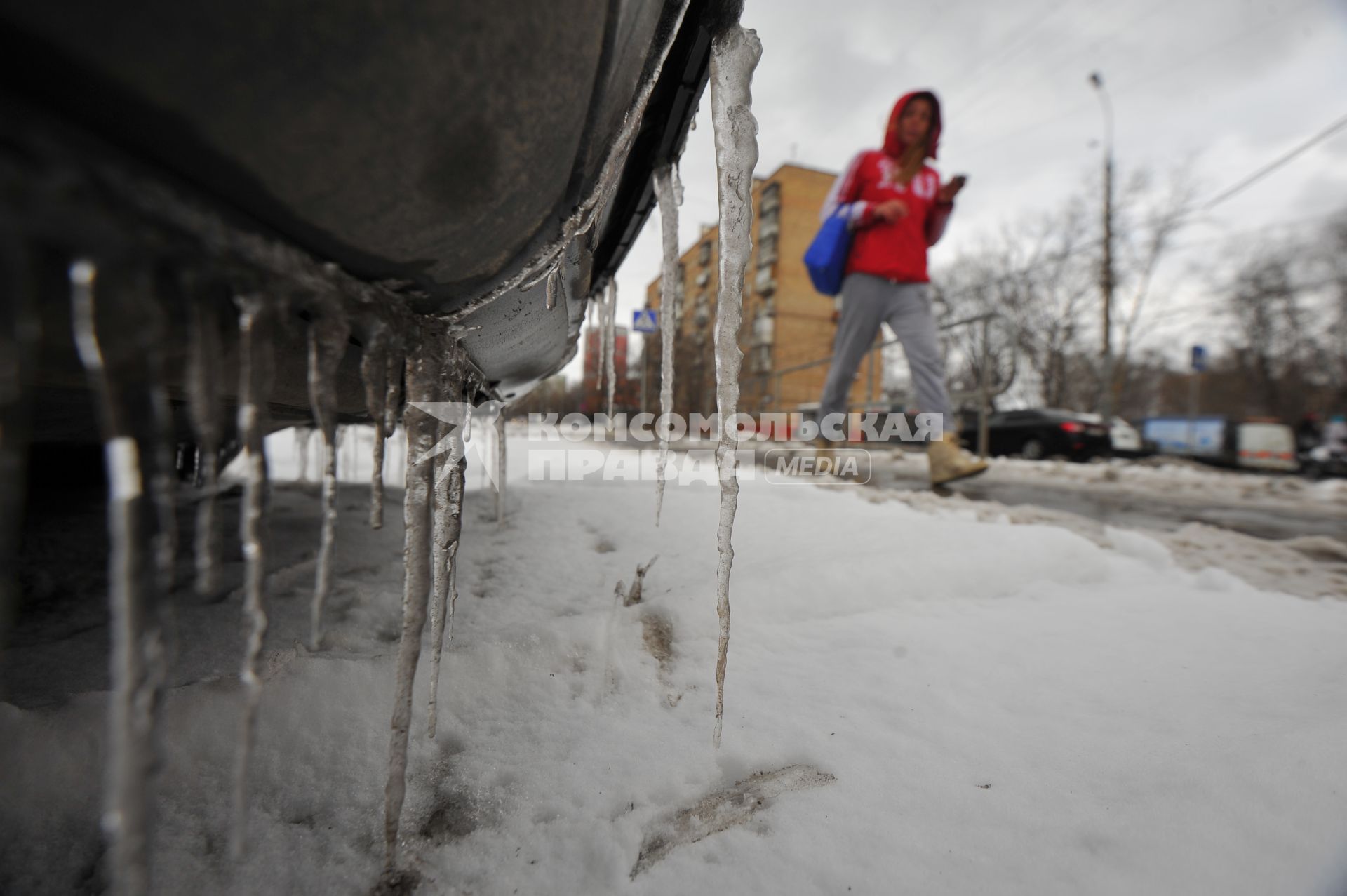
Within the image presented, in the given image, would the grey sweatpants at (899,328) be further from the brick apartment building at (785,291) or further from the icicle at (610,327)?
the brick apartment building at (785,291)

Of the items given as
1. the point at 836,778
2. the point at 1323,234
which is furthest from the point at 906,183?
the point at 1323,234

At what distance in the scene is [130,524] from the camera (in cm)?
36

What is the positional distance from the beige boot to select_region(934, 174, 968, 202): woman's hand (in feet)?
4.25

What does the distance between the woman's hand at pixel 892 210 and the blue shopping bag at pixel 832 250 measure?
7.6 inches

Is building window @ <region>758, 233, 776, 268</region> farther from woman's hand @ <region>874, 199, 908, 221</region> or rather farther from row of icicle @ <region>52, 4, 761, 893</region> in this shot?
row of icicle @ <region>52, 4, 761, 893</region>

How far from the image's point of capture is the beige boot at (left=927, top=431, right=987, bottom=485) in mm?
3141

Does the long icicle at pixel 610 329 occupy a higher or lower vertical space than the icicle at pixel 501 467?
higher

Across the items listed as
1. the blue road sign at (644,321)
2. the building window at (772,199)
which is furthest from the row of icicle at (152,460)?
the building window at (772,199)

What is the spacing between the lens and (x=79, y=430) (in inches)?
41.9

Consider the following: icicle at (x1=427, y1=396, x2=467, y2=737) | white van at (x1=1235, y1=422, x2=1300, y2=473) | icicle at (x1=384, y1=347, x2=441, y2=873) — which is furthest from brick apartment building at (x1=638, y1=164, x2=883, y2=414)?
icicle at (x1=384, y1=347, x2=441, y2=873)

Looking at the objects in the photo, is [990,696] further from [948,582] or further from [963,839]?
[948,582]

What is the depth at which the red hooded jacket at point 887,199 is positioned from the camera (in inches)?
115

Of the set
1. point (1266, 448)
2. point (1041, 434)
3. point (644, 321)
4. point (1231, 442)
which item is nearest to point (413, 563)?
point (1041, 434)

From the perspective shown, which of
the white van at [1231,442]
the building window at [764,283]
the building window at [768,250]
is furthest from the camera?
the building window at [764,283]
